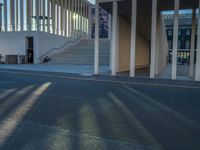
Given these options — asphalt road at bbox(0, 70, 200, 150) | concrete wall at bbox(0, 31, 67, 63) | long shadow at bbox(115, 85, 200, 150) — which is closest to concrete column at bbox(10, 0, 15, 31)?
concrete wall at bbox(0, 31, 67, 63)

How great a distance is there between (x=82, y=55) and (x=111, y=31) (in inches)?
412

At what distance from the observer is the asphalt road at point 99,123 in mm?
3689

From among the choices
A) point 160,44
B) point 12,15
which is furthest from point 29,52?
point 160,44

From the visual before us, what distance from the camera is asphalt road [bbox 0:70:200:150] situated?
3689 millimetres

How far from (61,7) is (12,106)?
3378 centimetres

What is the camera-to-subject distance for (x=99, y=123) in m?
4.77

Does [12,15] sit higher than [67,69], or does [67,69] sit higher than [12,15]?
[12,15]

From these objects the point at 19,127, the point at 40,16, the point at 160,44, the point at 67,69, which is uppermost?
the point at 40,16

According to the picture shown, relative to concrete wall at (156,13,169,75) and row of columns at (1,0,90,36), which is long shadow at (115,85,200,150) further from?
row of columns at (1,0,90,36)

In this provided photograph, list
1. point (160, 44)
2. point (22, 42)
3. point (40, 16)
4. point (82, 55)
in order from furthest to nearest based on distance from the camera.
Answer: point (40, 16) → point (22, 42) → point (82, 55) → point (160, 44)

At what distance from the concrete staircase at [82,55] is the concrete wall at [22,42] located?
6.23 ft

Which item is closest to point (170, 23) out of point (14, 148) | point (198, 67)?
point (198, 67)

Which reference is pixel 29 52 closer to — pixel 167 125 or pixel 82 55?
pixel 82 55

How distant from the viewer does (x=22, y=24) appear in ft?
106
